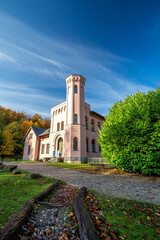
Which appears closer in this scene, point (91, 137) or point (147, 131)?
point (147, 131)

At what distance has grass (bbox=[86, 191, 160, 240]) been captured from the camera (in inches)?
92.7

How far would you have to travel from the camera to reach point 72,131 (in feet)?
68.9

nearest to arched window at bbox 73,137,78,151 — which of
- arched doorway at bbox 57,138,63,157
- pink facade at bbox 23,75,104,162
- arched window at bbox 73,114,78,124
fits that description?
pink facade at bbox 23,75,104,162

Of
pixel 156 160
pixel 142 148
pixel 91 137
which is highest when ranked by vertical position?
pixel 91 137

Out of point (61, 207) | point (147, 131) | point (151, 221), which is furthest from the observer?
point (147, 131)

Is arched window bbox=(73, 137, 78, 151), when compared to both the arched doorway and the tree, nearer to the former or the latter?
the arched doorway

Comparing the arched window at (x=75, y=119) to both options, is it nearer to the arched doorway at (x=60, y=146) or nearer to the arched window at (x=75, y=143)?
the arched window at (x=75, y=143)

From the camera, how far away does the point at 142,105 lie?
9.09 m

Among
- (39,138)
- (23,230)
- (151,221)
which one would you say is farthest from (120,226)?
(39,138)

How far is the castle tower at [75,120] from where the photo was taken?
800 inches

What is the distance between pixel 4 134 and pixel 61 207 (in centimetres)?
3336

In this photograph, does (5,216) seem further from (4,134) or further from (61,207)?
(4,134)

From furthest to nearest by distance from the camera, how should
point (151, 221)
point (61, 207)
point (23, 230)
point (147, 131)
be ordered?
point (147, 131) → point (61, 207) → point (151, 221) → point (23, 230)

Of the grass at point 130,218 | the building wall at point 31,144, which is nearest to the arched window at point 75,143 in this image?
the building wall at point 31,144
